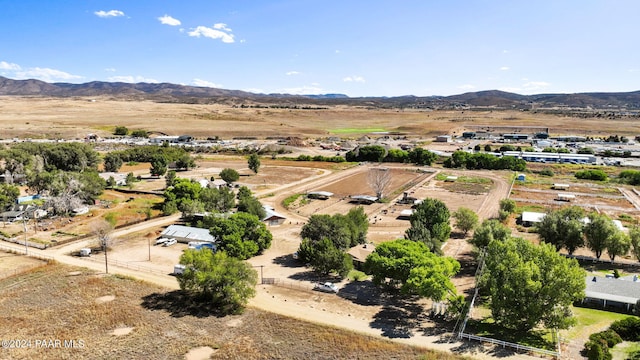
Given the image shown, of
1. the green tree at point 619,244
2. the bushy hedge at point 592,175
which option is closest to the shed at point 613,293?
the green tree at point 619,244

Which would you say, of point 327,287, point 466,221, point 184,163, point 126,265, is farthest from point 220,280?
point 184,163

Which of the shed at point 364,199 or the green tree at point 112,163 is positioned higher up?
the green tree at point 112,163

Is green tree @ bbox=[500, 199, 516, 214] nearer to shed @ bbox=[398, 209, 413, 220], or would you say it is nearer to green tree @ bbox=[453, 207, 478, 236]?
green tree @ bbox=[453, 207, 478, 236]

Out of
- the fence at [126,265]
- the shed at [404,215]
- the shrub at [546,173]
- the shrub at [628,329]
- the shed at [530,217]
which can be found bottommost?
the fence at [126,265]

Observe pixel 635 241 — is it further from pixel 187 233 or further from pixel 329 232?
pixel 187 233

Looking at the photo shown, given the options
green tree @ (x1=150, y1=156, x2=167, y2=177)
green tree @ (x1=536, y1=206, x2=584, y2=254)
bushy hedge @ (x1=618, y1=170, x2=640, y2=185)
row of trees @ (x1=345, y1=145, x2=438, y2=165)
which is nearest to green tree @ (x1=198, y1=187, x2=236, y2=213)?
green tree @ (x1=150, y1=156, x2=167, y2=177)

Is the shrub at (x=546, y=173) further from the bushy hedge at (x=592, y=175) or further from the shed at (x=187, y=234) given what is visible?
the shed at (x=187, y=234)
